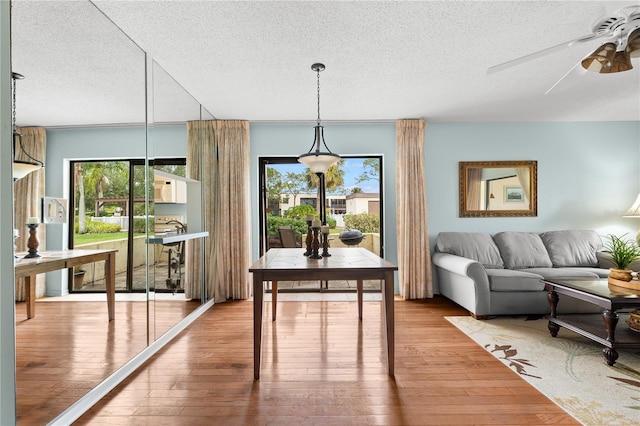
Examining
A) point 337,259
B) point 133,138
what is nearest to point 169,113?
point 133,138

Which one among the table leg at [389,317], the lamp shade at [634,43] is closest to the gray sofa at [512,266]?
the table leg at [389,317]

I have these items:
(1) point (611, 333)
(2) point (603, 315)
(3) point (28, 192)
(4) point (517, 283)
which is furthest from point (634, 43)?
(3) point (28, 192)

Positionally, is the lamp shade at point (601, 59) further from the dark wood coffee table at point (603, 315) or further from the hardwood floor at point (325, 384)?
the hardwood floor at point (325, 384)

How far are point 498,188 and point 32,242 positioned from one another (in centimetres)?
508

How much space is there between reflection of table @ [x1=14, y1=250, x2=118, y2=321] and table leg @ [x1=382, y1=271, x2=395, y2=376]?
1906 millimetres

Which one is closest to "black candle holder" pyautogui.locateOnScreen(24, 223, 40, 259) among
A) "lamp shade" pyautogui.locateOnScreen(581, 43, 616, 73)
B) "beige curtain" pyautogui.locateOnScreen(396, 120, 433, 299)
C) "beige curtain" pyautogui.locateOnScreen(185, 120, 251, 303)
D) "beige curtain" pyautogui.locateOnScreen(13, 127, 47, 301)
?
"beige curtain" pyautogui.locateOnScreen(13, 127, 47, 301)

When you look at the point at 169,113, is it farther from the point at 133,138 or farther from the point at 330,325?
the point at 330,325

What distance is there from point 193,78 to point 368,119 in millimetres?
2363

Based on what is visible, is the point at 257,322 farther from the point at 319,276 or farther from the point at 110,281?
the point at 110,281

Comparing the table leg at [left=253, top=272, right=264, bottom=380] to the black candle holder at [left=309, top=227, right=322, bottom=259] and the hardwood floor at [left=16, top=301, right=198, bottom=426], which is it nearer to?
the black candle holder at [left=309, top=227, right=322, bottom=259]

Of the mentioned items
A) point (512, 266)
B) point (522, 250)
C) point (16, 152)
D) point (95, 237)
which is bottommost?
point (512, 266)

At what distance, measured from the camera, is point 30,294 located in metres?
1.69

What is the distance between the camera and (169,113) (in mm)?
3180

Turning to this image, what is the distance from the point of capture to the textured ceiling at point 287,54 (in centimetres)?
194
